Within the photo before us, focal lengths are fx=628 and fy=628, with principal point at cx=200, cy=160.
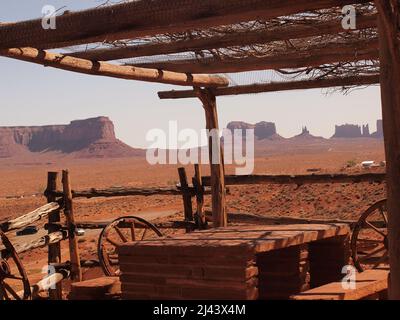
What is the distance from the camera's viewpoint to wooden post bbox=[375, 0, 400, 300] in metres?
4.07

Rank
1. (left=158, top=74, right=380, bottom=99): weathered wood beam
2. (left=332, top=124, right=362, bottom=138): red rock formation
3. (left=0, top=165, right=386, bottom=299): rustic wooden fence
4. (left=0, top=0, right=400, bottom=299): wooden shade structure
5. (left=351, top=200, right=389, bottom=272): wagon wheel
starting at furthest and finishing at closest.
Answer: (left=332, top=124, right=362, bottom=138): red rock formation < (left=0, top=165, right=386, bottom=299): rustic wooden fence < (left=158, top=74, right=380, bottom=99): weathered wood beam < (left=351, top=200, right=389, bottom=272): wagon wheel < (left=0, top=0, right=400, bottom=299): wooden shade structure

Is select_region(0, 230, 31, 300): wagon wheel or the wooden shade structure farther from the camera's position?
select_region(0, 230, 31, 300): wagon wheel

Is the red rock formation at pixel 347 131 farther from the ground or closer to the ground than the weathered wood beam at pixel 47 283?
farther from the ground

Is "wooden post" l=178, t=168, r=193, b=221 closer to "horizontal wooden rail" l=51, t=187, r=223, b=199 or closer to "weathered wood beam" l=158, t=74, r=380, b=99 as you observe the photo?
"horizontal wooden rail" l=51, t=187, r=223, b=199

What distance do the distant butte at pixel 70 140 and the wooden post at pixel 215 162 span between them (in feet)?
392

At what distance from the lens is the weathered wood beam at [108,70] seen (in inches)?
252

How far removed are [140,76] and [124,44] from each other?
34.2 inches

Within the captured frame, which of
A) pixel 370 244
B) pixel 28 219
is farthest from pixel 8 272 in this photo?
pixel 370 244

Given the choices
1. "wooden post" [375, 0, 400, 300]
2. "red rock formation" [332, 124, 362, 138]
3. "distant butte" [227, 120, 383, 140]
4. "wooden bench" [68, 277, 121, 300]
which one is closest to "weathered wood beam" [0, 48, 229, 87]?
"wooden bench" [68, 277, 121, 300]

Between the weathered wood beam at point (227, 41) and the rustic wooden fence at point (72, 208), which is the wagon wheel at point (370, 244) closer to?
the rustic wooden fence at point (72, 208)

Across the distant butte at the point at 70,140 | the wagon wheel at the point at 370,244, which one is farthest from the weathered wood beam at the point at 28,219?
the distant butte at the point at 70,140

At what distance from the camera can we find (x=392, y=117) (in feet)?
13.6

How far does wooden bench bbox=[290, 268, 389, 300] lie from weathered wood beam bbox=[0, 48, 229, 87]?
347 centimetres
